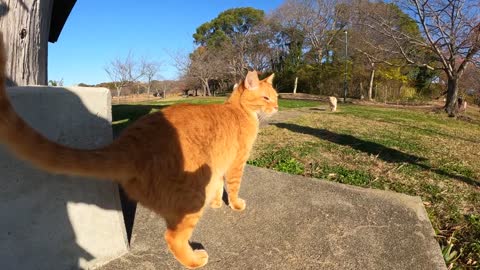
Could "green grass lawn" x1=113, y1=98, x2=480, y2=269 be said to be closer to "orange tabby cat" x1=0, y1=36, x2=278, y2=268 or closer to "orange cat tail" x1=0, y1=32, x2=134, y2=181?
"orange tabby cat" x1=0, y1=36, x2=278, y2=268

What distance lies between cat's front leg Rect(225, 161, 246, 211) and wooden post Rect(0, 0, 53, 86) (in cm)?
183

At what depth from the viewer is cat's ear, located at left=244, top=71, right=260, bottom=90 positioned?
3.37 meters

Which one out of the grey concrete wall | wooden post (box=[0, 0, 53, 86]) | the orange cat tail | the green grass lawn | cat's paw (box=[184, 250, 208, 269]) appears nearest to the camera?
the orange cat tail

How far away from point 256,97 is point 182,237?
1808 mm

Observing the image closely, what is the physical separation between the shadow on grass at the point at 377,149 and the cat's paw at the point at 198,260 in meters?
4.27

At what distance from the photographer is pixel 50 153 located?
1.51 meters

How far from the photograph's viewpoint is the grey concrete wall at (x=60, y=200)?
176 cm

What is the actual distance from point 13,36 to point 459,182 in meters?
5.54

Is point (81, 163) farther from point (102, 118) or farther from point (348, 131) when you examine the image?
point (348, 131)

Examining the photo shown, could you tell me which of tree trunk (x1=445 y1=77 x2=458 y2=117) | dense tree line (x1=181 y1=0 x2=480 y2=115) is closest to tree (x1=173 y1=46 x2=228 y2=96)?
dense tree line (x1=181 y1=0 x2=480 y2=115)

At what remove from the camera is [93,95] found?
210 cm

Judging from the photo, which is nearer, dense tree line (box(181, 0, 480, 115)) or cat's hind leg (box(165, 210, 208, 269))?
cat's hind leg (box(165, 210, 208, 269))

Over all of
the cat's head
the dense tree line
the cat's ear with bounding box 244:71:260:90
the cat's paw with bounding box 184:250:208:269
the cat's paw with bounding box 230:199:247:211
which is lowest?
the cat's paw with bounding box 184:250:208:269

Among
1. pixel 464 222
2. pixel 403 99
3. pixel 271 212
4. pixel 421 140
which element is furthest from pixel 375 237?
pixel 403 99
